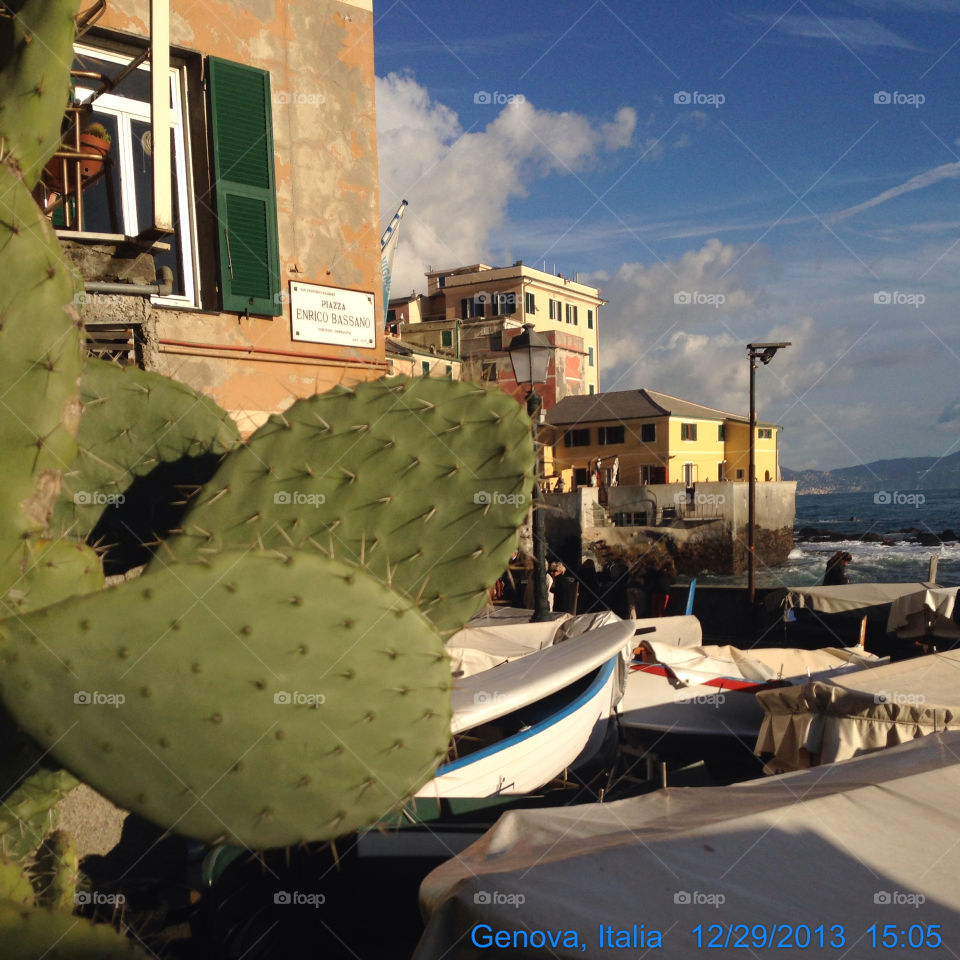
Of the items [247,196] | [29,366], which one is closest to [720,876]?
[29,366]

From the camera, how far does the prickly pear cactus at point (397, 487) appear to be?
6.35 feet

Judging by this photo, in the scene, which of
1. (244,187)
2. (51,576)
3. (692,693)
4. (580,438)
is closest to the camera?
(51,576)

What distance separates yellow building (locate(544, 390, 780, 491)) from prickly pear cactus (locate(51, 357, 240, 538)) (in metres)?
45.9

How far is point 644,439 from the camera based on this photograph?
51.1 meters

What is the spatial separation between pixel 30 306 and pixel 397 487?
93 centimetres

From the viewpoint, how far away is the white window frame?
540cm

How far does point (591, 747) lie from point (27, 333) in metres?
6.78

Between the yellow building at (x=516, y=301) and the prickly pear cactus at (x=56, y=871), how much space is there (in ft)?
181

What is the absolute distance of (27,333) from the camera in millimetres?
1391

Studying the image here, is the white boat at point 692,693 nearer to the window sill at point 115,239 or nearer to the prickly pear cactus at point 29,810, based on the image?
the window sill at point 115,239

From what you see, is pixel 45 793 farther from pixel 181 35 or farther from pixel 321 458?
pixel 181 35

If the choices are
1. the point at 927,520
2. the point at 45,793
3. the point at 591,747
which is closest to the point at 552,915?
the point at 45,793

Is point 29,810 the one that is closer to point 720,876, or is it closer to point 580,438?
point 720,876

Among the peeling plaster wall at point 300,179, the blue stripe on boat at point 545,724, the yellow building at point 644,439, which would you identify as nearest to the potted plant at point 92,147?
the peeling plaster wall at point 300,179
